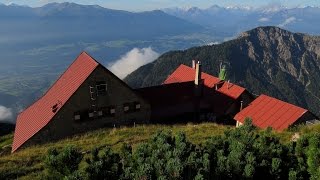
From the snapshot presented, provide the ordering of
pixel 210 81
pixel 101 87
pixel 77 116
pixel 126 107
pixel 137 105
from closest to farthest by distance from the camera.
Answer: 1. pixel 77 116
2. pixel 101 87
3. pixel 126 107
4. pixel 137 105
5. pixel 210 81

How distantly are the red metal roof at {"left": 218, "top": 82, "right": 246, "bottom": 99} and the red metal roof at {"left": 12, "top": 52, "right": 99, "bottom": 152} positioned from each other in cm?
2190

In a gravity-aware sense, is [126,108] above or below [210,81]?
below

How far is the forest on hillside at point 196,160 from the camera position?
50.6 ft

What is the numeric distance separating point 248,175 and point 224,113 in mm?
42427

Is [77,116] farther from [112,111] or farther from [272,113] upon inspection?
[272,113]

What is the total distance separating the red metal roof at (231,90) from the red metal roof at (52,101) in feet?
71.8

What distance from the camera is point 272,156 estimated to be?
19594mm

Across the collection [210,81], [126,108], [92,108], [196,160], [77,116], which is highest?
[210,81]

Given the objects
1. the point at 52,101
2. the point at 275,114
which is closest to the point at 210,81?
the point at 275,114

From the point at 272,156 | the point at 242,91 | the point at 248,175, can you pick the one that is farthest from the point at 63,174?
the point at 242,91

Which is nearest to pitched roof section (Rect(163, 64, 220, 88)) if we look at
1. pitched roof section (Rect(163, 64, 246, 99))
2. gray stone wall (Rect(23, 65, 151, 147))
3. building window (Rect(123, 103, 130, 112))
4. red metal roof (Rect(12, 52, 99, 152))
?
pitched roof section (Rect(163, 64, 246, 99))

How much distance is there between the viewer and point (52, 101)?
4841 centimetres

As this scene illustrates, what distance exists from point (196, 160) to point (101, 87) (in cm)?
3166

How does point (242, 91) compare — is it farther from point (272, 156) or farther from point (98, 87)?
point (272, 156)
